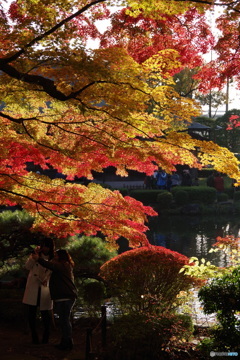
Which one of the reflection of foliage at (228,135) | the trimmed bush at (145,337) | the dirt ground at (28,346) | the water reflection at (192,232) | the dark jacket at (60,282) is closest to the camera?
the trimmed bush at (145,337)

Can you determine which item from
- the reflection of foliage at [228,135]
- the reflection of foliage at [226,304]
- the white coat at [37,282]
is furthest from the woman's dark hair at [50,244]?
the reflection of foliage at [228,135]

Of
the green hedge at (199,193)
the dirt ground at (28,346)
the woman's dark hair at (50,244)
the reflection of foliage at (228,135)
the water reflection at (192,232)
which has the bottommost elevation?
the dirt ground at (28,346)

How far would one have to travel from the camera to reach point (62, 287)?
662 cm

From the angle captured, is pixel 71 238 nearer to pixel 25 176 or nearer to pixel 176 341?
pixel 25 176

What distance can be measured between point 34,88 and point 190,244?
1511cm

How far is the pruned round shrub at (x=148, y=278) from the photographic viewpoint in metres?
7.67

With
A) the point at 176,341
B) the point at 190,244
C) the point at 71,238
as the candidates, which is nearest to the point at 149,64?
the point at 176,341

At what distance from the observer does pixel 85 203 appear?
302 inches

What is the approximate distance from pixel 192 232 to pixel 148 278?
51.3 ft

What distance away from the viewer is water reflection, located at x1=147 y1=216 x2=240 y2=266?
1900 cm

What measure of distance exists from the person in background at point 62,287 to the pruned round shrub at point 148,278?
127 cm

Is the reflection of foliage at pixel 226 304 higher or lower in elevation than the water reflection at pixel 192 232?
higher

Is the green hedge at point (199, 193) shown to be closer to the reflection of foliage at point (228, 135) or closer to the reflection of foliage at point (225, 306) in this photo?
the reflection of foliage at point (228, 135)

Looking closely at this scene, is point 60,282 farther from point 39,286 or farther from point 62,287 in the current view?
point 39,286
